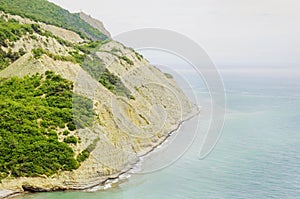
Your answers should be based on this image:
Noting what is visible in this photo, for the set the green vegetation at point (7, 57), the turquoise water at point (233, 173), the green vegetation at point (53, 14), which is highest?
the green vegetation at point (53, 14)

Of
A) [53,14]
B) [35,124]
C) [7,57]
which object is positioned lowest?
[35,124]

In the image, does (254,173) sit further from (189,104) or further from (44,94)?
(189,104)

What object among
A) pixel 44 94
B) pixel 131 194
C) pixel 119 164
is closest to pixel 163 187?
pixel 131 194

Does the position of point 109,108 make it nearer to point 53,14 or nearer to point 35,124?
point 35,124

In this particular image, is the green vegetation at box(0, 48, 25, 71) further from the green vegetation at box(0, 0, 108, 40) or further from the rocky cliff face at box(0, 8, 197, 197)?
the green vegetation at box(0, 0, 108, 40)

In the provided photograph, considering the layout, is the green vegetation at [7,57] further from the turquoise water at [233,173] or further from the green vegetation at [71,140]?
the turquoise water at [233,173]

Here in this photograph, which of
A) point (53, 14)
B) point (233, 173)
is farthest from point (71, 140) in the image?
point (53, 14)

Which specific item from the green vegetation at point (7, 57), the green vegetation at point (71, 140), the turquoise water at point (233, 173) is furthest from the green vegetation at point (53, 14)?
the green vegetation at point (71, 140)
